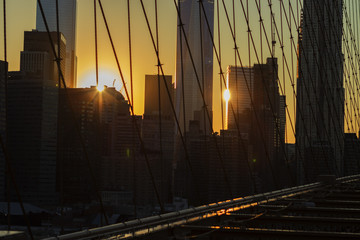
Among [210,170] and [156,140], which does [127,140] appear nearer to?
[156,140]

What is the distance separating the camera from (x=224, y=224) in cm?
705

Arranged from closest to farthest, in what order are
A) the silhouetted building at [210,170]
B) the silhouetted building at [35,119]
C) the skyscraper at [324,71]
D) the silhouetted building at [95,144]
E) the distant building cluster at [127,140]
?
1. the skyscraper at [324,71]
2. the distant building cluster at [127,140]
3. the silhouetted building at [35,119]
4. the silhouetted building at [95,144]
5. the silhouetted building at [210,170]

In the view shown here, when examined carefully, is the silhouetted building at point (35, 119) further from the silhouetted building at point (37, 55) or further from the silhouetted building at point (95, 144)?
the silhouetted building at point (95, 144)

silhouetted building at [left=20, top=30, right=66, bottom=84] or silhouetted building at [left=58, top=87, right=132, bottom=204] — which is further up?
silhouetted building at [left=20, top=30, right=66, bottom=84]

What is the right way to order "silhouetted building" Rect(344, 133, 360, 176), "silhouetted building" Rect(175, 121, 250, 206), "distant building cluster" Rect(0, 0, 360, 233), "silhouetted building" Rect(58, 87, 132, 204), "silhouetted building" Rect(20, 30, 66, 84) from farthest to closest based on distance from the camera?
"silhouetted building" Rect(175, 121, 250, 206) < "silhouetted building" Rect(58, 87, 132, 204) < "silhouetted building" Rect(344, 133, 360, 176) < "distant building cluster" Rect(0, 0, 360, 233) < "silhouetted building" Rect(20, 30, 66, 84)

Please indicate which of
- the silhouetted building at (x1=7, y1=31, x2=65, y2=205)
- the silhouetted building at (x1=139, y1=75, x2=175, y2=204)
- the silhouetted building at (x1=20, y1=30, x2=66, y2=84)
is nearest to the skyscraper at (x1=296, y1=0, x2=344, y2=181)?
the silhouetted building at (x1=139, y1=75, x2=175, y2=204)

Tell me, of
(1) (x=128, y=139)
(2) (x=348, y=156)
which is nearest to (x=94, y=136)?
(1) (x=128, y=139)

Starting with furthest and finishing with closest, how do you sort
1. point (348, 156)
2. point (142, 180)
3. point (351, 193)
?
point (142, 180) < point (348, 156) < point (351, 193)

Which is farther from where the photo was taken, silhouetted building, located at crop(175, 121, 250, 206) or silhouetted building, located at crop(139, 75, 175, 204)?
silhouetted building, located at crop(175, 121, 250, 206)

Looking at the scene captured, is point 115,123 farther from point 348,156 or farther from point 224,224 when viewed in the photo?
point 224,224

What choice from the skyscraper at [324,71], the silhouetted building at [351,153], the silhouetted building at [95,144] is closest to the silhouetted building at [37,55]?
the silhouetted building at [95,144]

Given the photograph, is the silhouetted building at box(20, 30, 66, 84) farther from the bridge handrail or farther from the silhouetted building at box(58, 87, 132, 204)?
the bridge handrail

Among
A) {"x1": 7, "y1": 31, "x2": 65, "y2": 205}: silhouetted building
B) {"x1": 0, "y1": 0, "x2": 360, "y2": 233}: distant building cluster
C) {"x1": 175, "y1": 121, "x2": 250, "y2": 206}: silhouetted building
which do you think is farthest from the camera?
{"x1": 175, "y1": 121, "x2": 250, "y2": 206}: silhouetted building

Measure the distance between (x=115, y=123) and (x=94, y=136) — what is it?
8.30 meters
